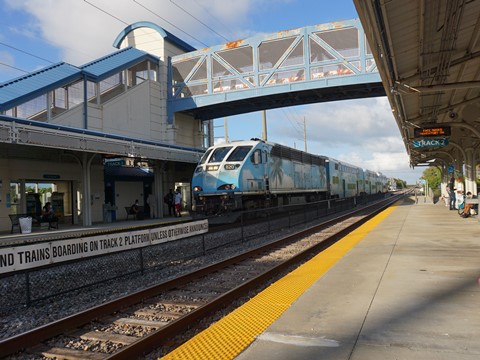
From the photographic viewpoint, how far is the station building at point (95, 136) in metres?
18.0

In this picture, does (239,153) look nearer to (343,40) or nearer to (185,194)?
(185,194)

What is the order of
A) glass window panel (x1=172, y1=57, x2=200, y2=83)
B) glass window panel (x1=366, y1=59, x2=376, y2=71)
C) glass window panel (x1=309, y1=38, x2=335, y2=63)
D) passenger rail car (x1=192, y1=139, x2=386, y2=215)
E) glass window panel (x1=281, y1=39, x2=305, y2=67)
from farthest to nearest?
glass window panel (x1=172, y1=57, x2=200, y2=83)
glass window panel (x1=281, y1=39, x2=305, y2=67)
glass window panel (x1=309, y1=38, x2=335, y2=63)
glass window panel (x1=366, y1=59, x2=376, y2=71)
passenger rail car (x1=192, y1=139, x2=386, y2=215)

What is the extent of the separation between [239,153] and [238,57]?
626 inches

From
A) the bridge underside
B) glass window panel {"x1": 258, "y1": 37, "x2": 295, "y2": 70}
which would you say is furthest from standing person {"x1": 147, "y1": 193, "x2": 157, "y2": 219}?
glass window panel {"x1": 258, "y1": 37, "x2": 295, "y2": 70}

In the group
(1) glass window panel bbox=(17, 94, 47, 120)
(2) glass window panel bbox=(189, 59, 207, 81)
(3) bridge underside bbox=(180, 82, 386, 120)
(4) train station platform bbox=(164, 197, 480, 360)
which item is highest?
(2) glass window panel bbox=(189, 59, 207, 81)

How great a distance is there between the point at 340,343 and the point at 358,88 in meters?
27.1

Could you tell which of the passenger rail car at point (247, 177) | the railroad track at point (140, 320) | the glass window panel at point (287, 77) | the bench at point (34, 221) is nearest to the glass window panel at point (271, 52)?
the glass window panel at point (287, 77)

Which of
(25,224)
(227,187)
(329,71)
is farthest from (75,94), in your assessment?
(329,71)

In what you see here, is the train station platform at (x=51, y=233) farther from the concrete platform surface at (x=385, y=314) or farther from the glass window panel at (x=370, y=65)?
the glass window panel at (x=370, y=65)

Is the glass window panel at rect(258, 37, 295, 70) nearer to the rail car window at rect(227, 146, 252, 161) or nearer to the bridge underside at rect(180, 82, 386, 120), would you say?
the bridge underside at rect(180, 82, 386, 120)

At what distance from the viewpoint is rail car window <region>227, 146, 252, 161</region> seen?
1673 cm

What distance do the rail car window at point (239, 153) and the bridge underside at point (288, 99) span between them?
42.0 ft

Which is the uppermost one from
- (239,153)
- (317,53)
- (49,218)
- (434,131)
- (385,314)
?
(317,53)

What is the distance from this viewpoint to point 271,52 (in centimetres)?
2961
